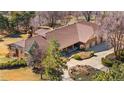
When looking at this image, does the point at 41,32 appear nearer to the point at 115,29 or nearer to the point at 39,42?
the point at 39,42

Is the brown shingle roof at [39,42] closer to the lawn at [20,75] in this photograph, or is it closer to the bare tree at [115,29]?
the lawn at [20,75]

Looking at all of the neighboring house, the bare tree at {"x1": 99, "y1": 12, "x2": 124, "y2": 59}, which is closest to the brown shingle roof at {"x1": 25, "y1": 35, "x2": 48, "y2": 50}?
the neighboring house

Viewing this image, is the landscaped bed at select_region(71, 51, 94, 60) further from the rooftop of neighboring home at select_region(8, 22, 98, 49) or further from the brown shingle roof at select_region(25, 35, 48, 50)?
the brown shingle roof at select_region(25, 35, 48, 50)

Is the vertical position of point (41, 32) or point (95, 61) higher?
point (41, 32)

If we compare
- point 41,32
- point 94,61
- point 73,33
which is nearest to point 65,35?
point 73,33
